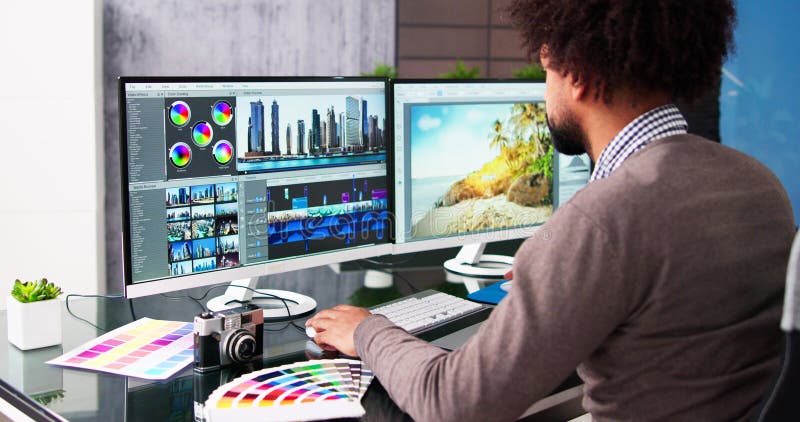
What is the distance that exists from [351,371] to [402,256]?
1.04 metres

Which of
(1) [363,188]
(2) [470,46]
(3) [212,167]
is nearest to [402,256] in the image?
(1) [363,188]

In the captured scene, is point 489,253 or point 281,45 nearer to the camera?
point 489,253

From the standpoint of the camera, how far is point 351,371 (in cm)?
138

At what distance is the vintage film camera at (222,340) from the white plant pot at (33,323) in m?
0.32

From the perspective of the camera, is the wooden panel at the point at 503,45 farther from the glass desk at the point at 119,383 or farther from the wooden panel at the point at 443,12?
the glass desk at the point at 119,383

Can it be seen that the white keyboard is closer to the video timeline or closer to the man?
the video timeline

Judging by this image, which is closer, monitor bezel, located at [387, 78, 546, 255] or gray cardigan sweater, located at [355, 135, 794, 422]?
gray cardigan sweater, located at [355, 135, 794, 422]

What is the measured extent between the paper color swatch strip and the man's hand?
241 millimetres

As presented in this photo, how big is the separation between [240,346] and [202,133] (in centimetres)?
47

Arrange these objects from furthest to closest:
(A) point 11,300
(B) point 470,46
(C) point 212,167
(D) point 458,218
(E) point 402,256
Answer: (B) point 470,46, (E) point 402,256, (D) point 458,218, (C) point 212,167, (A) point 11,300

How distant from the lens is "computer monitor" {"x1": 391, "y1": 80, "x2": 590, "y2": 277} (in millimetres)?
2029

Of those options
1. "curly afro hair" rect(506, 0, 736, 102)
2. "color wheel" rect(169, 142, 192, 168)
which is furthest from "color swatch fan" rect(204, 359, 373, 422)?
"curly afro hair" rect(506, 0, 736, 102)

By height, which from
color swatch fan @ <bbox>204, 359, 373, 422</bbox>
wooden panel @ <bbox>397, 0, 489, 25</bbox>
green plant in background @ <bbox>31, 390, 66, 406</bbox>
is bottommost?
green plant in background @ <bbox>31, 390, 66, 406</bbox>

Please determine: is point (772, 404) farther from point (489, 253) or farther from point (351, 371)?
point (489, 253)
